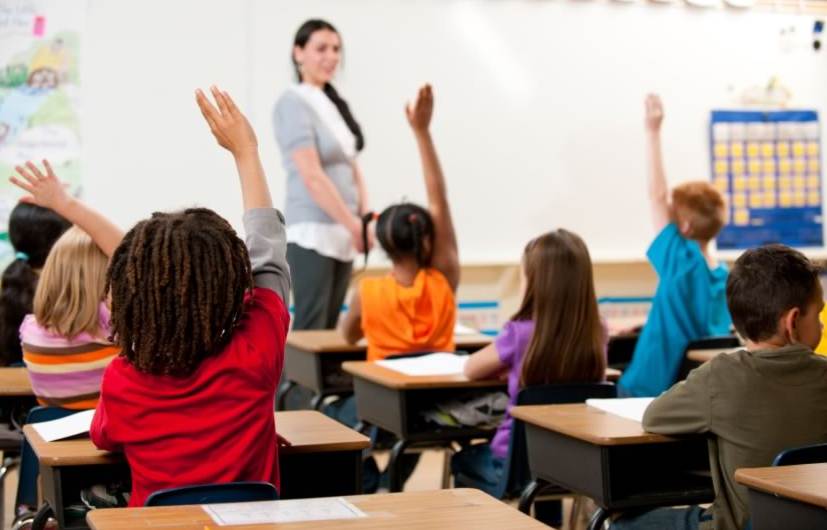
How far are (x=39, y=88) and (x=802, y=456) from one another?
177 inches

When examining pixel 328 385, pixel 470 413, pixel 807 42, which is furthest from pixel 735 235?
pixel 470 413

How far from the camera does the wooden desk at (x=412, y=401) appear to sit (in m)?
3.24

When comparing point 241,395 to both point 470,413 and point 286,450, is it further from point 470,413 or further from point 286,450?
point 470,413

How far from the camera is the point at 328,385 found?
4277mm

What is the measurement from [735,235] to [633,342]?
223cm

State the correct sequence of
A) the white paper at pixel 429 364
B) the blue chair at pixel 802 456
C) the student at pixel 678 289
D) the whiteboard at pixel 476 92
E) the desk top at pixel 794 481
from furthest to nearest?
the whiteboard at pixel 476 92 → the student at pixel 678 289 → the white paper at pixel 429 364 → the blue chair at pixel 802 456 → the desk top at pixel 794 481

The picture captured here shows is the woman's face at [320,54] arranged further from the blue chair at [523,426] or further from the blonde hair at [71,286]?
the blue chair at [523,426]

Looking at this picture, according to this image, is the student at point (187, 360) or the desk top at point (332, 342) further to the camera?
the desk top at point (332, 342)

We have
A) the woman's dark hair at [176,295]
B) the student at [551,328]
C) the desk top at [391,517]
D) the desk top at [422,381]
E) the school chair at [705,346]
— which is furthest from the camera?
the school chair at [705,346]

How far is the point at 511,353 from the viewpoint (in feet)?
10.4

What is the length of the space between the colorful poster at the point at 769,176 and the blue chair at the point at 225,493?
533 centimetres

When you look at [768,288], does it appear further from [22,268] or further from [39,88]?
[39,88]

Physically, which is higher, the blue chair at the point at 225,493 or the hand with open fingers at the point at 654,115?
the hand with open fingers at the point at 654,115

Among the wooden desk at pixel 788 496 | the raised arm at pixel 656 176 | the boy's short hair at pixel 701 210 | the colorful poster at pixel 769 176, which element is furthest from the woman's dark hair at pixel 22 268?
the colorful poster at pixel 769 176
